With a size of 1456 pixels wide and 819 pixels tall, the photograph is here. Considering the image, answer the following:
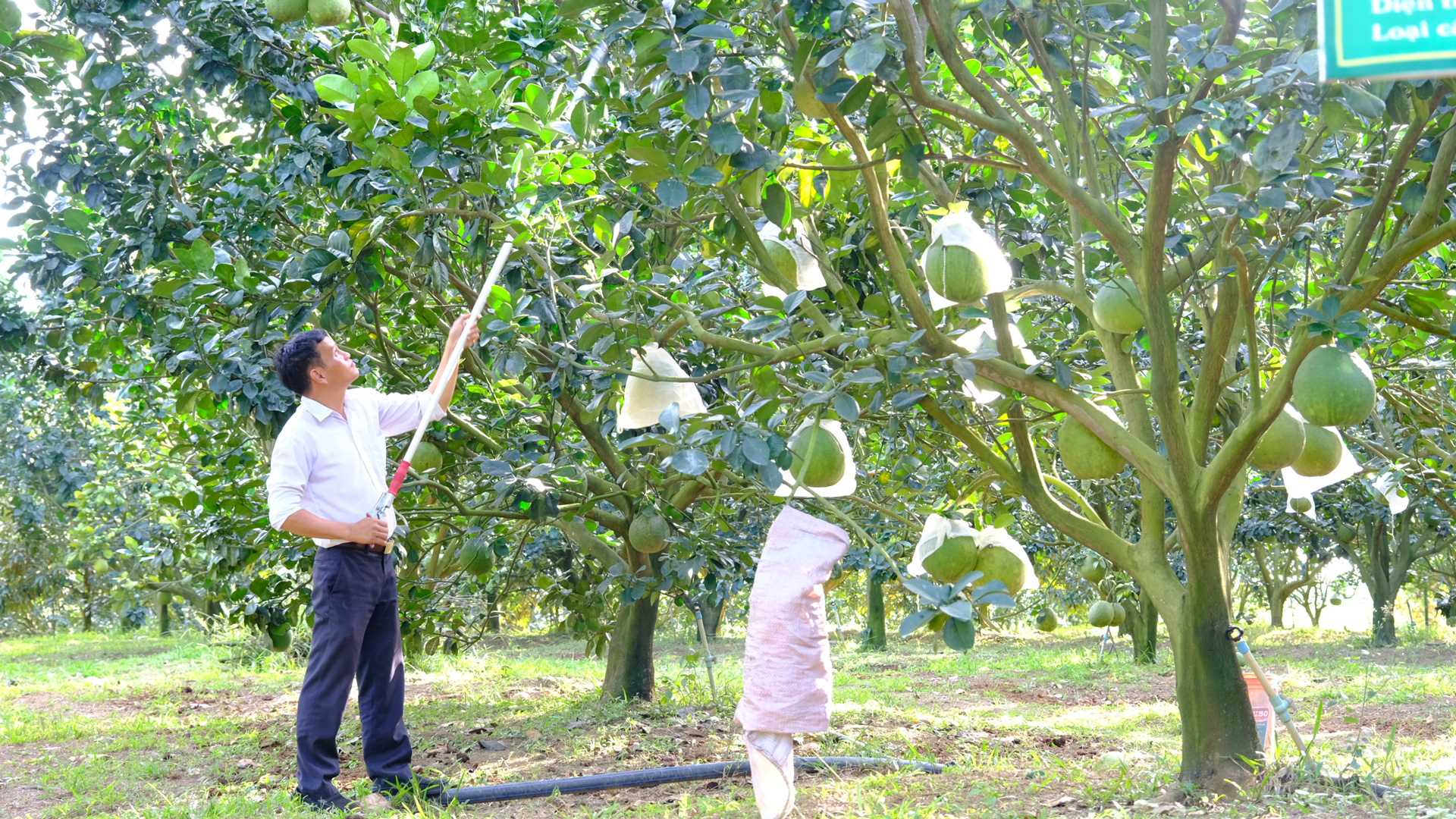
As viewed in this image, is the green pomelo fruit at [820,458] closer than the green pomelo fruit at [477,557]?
Yes

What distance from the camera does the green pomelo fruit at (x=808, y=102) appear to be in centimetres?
239

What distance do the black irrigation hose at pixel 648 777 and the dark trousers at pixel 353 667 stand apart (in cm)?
28

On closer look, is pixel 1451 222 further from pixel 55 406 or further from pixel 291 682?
pixel 55 406

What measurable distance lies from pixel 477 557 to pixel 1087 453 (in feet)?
7.35

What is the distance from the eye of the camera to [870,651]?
11.9 meters

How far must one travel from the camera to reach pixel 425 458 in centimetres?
404

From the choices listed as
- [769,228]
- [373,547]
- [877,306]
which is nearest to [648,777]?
[373,547]

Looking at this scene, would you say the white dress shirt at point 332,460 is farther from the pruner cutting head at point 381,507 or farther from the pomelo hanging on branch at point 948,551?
the pomelo hanging on branch at point 948,551

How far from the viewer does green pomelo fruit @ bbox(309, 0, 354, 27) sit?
3002 mm

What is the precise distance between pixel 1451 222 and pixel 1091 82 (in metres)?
1.27

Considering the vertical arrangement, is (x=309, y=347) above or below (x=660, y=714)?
above

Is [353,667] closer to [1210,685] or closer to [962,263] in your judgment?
[962,263]

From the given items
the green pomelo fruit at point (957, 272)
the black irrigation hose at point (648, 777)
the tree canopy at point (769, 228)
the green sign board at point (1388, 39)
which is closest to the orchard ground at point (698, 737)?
the black irrigation hose at point (648, 777)

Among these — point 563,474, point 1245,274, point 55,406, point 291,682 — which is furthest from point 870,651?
point 55,406
